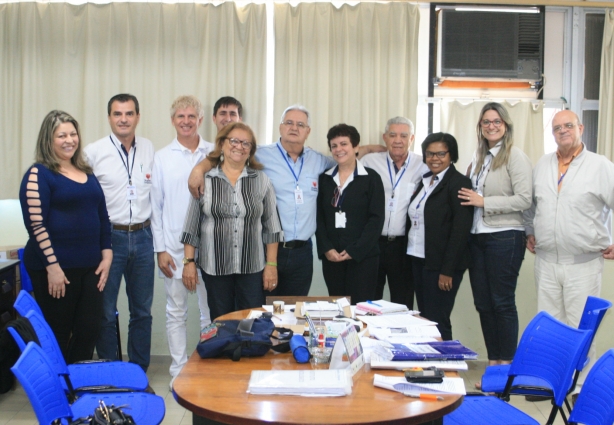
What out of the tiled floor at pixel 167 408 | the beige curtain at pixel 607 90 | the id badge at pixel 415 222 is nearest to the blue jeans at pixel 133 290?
the tiled floor at pixel 167 408

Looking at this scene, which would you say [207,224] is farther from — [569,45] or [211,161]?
[569,45]

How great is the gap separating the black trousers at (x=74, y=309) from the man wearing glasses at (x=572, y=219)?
9.01 feet

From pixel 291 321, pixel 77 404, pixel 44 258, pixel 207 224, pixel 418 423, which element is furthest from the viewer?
pixel 207 224

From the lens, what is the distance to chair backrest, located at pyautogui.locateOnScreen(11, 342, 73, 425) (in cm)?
170

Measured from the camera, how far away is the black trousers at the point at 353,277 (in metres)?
3.53

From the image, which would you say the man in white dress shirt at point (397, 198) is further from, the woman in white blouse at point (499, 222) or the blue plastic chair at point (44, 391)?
the blue plastic chair at point (44, 391)

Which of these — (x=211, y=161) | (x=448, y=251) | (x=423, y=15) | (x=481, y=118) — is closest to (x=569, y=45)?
(x=423, y=15)

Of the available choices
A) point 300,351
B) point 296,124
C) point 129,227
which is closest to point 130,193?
point 129,227

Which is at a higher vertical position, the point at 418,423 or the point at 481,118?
the point at 481,118

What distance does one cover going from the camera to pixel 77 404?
231cm

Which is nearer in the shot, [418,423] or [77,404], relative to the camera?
[418,423]

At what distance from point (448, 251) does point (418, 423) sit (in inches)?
79.2

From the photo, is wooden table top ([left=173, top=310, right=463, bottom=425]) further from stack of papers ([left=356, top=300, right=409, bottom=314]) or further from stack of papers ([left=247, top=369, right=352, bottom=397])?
stack of papers ([left=356, top=300, right=409, bottom=314])

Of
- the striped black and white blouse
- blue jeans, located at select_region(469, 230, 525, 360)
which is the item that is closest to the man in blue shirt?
the striped black and white blouse
